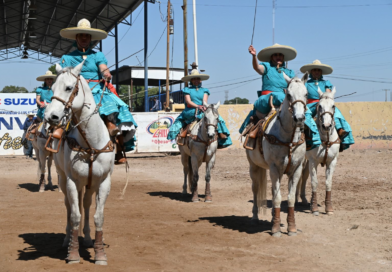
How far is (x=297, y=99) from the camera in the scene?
695 centimetres

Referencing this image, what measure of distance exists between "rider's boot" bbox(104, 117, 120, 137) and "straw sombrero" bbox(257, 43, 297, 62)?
354 cm

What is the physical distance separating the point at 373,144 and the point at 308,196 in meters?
14.5

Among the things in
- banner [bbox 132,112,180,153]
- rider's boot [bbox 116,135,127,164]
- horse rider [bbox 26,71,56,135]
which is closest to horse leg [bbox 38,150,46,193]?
horse rider [bbox 26,71,56,135]

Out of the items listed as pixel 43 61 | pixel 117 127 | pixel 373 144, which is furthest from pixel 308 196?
pixel 43 61

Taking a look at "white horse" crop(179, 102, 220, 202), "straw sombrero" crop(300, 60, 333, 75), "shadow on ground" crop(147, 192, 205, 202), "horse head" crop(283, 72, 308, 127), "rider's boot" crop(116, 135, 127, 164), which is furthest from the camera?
"shadow on ground" crop(147, 192, 205, 202)

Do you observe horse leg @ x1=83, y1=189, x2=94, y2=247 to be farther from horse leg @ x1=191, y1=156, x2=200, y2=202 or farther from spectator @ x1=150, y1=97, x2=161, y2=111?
spectator @ x1=150, y1=97, x2=161, y2=111

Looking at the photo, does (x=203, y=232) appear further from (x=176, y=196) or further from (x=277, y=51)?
(x=176, y=196)

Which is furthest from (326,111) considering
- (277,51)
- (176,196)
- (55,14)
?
(55,14)

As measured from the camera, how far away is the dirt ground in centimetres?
617

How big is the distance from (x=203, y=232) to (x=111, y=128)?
2.69m

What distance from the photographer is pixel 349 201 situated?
10906mm

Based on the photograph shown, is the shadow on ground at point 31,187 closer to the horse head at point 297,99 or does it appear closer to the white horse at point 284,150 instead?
the white horse at point 284,150

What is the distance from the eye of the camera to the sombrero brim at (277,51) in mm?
8562

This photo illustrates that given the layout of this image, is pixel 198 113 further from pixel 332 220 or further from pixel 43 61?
pixel 43 61
